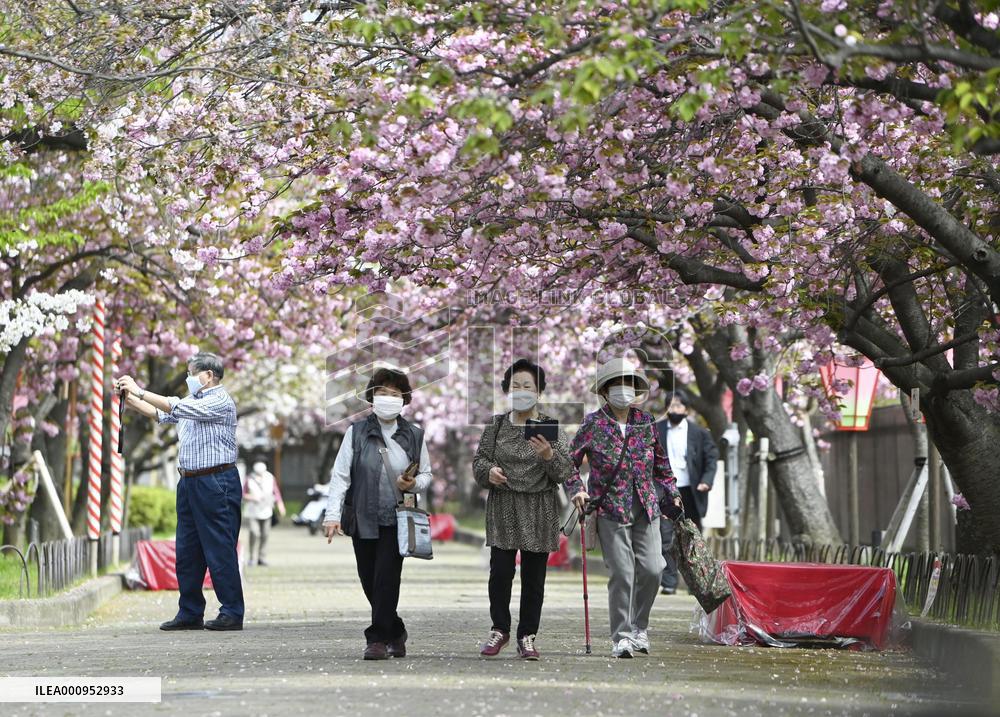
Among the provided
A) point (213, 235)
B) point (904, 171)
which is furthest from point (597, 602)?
point (904, 171)

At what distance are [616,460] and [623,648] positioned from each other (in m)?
1.14

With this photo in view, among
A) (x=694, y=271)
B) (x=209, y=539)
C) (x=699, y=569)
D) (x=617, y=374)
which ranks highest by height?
(x=694, y=271)

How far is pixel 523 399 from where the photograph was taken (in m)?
10.3

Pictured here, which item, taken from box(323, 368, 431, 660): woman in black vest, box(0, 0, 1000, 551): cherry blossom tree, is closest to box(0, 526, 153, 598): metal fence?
box(0, 0, 1000, 551): cherry blossom tree

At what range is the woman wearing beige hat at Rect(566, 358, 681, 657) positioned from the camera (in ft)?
34.6

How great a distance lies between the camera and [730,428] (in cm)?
2164

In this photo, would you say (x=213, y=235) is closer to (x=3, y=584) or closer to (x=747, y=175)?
(x=3, y=584)

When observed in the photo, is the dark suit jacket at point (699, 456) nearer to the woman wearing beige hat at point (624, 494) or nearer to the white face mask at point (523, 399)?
the woman wearing beige hat at point (624, 494)

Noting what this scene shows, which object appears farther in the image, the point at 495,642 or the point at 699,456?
the point at 699,456

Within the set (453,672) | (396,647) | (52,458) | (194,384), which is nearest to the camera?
(453,672)

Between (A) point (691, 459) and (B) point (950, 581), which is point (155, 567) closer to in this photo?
(A) point (691, 459)

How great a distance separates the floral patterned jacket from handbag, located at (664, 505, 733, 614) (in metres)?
0.29

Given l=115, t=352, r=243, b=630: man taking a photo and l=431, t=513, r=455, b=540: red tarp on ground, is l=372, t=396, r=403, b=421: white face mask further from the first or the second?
l=431, t=513, r=455, b=540: red tarp on ground

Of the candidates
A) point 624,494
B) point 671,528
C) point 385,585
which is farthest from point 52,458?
point 624,494
